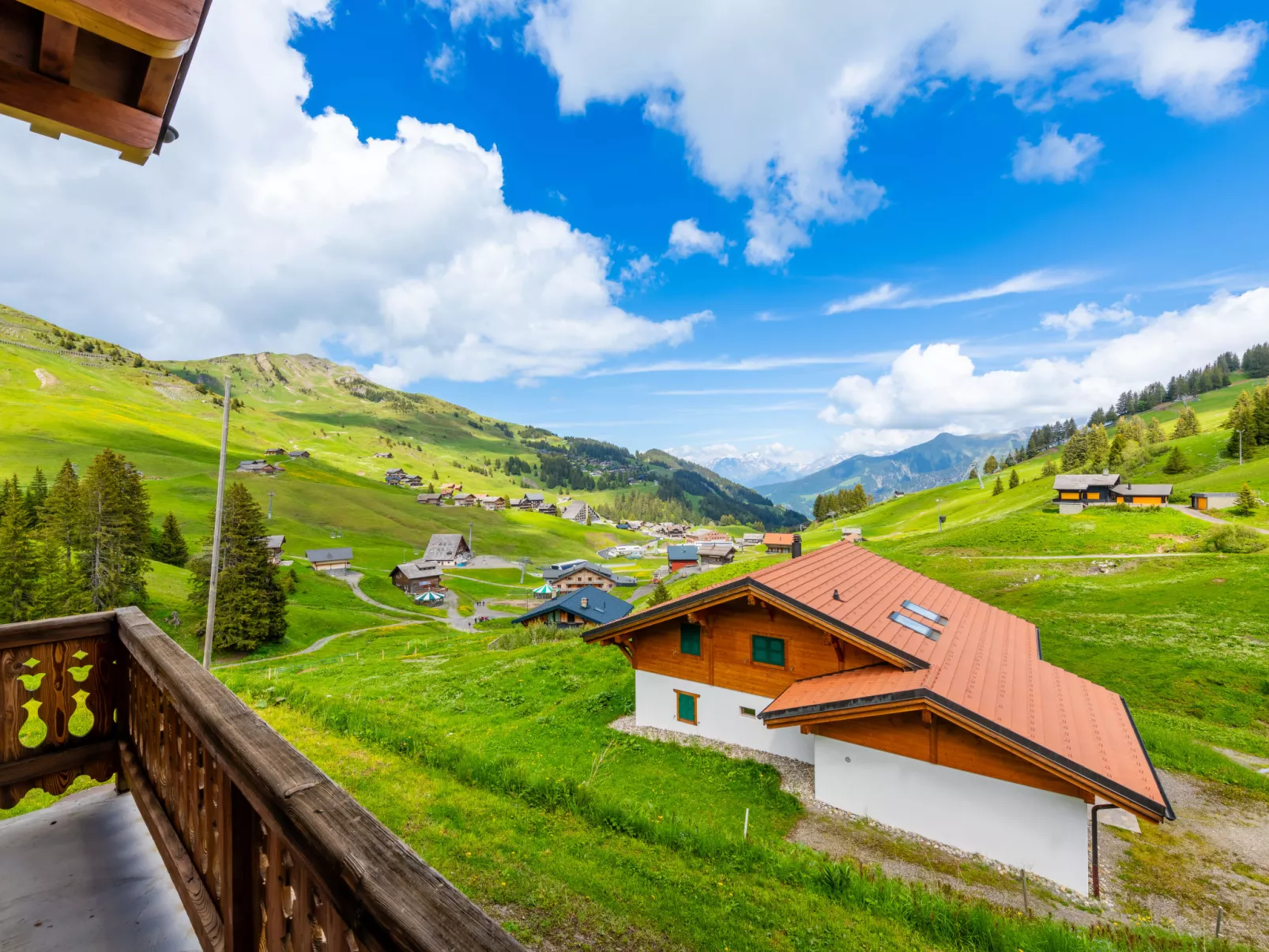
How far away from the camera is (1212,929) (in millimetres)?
8516

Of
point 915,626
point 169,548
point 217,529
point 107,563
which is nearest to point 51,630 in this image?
Result: point 217,529

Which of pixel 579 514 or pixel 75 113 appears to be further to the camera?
pixel 579 514

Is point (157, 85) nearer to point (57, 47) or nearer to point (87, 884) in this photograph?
point (57, 47)

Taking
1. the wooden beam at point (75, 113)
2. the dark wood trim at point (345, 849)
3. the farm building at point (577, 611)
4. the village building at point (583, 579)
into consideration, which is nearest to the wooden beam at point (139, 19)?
the wooden beam at point (75, 113)

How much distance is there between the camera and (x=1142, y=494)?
233 feet

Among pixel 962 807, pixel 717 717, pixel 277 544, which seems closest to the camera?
pixel 962 807

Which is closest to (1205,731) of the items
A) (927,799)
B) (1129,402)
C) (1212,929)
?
(1212,929)

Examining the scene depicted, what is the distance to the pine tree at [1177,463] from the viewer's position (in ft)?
286

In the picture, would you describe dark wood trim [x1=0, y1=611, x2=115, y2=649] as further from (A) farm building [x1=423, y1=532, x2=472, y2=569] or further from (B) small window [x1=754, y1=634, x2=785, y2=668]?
(A) farm building [x1=423, y1=532, x2=472, y2=569]

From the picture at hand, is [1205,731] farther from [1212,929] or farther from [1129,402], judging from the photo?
[1129,402]

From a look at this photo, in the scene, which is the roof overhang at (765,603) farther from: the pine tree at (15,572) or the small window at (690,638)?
the pine tree at (15,572)

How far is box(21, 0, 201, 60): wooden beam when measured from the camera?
6.09 ft

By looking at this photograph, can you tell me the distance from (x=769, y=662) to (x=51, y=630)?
14398 millimetres

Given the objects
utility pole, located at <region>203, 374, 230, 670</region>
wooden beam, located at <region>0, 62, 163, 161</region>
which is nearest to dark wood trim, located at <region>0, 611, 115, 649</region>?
wooden beam, located at <region>0, 62, 163, 161</region>
